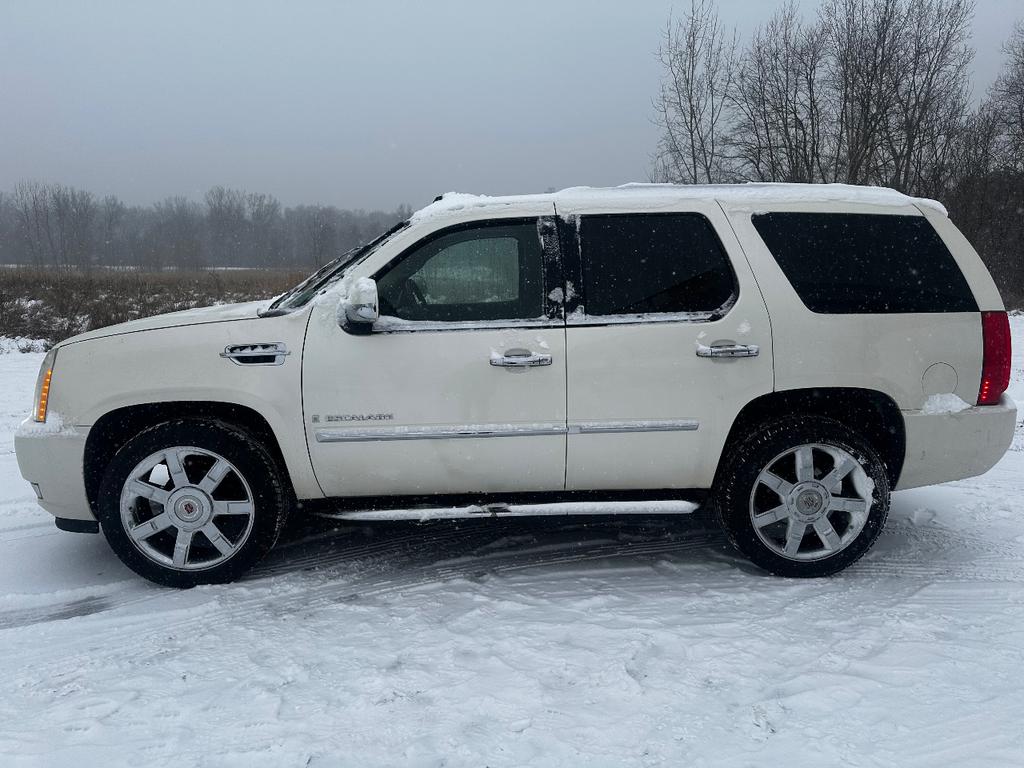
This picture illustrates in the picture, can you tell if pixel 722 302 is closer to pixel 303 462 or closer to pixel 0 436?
pixel 303 462

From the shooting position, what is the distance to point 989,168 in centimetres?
2605

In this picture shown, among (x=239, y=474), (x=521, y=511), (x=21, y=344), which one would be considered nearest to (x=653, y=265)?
(x=521, y=511)

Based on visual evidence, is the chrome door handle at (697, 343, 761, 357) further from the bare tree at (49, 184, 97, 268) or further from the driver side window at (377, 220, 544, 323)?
the bare tree at (49, 184, 97, 268)

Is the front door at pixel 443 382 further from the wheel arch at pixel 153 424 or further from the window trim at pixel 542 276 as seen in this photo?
the wheel arch at pixel 153 424

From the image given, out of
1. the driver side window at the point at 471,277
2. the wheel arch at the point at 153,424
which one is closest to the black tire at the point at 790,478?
the driver side window at the point at 471,277

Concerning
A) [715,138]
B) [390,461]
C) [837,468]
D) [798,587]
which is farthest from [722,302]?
[715,138]

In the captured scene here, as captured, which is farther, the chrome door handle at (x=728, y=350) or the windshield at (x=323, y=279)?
the windshield at (x=323, y=279)

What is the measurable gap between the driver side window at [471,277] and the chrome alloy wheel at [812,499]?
1428 millimetres

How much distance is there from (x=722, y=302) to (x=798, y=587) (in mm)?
1429

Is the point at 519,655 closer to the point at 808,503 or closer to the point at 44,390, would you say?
the point at 808,503

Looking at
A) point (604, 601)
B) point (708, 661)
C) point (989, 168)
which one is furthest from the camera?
point (989, 168)

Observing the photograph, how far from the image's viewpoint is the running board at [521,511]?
11.3 ft

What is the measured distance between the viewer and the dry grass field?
17.3 metres

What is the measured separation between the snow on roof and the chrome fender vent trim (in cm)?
92
